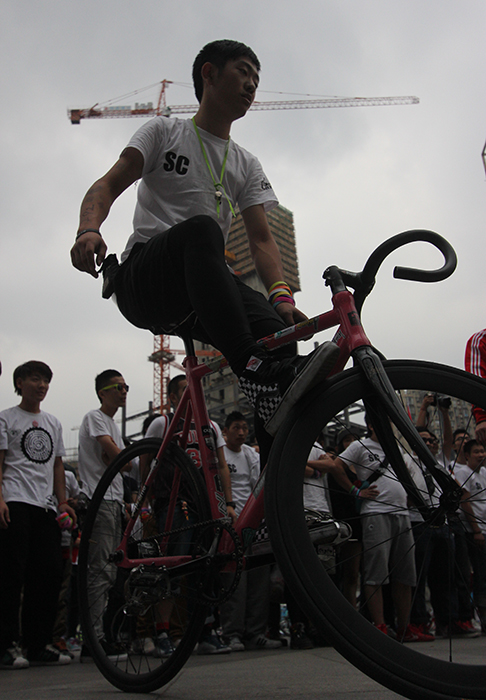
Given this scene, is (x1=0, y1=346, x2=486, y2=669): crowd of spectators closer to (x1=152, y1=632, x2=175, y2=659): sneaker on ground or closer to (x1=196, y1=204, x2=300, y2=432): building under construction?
(x1=152, y1=632, x2=175, y2=659): sneaker on ground

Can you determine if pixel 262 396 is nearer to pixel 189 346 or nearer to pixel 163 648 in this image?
pixel 189 346

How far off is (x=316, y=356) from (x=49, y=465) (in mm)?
3578

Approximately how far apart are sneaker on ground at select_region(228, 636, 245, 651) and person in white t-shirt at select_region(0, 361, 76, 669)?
4.12 feet

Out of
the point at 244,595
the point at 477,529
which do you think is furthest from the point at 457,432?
the point at 244,595

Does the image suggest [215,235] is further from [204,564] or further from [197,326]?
[204,564]

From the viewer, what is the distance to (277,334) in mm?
1878

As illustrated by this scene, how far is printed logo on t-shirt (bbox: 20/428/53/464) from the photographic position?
172 inches

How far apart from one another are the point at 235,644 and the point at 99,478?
1.72 meters

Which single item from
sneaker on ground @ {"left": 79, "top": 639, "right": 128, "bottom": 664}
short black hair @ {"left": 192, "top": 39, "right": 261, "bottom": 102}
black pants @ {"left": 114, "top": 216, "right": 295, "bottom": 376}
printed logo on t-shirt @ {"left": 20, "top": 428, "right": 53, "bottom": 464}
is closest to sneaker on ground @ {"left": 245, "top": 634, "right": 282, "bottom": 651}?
printed logo on t-shirt @ {"left": 20, "top": 428, "right": 53, "bottom": 464}

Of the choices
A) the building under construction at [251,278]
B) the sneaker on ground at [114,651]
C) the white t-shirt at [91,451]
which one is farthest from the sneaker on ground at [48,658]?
the building under construction at [251,278]

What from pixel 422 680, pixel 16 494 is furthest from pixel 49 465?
pixel 422 680

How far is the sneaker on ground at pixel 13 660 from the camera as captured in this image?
11.9 feet

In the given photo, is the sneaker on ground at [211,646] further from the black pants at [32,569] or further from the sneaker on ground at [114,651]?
the sneaker on ground at [114,651]

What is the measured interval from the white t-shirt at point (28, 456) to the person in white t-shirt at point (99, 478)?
275 mm
